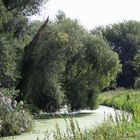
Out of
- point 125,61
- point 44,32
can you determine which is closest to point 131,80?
point 125,61

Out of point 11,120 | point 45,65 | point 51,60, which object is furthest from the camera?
point 51,60

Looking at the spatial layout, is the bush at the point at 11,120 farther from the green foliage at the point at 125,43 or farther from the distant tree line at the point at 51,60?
the green foliage at the point at 125,43

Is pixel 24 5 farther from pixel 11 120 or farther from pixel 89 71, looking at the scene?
pixel 11 120

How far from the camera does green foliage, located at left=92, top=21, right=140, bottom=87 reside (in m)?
69.9

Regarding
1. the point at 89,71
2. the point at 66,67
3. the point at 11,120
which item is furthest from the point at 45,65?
the point at 11,120


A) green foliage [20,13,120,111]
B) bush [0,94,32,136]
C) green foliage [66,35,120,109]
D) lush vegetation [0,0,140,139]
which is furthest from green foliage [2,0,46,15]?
bush [0,94,32,136]

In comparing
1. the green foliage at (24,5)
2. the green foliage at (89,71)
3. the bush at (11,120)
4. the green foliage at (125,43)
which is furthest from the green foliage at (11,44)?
the green foliage at (125,43)

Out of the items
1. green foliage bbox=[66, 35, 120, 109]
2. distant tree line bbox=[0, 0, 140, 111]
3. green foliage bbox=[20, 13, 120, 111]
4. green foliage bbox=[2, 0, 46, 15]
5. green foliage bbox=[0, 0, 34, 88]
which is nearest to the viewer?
green foliage bbox=[0, 0, 34, 88]

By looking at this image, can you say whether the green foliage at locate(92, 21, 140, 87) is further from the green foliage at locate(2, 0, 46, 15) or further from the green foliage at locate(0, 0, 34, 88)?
the green foliage at locate(0, 0, 34, 88)

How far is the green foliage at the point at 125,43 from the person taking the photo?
69938mm

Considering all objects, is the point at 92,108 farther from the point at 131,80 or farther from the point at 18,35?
the point at 131,80

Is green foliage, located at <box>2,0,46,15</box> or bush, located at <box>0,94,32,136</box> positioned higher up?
green foliage, located at <box>2,0,46,15</box>

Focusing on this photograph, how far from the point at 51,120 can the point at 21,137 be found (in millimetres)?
6387

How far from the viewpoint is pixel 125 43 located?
78688 mm
